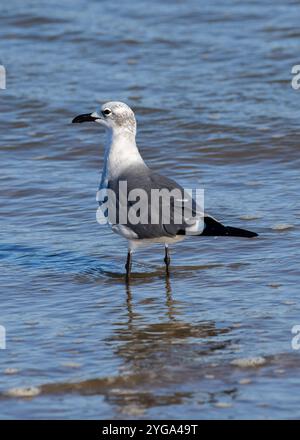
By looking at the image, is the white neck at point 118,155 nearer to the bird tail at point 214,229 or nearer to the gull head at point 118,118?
the gull head at point 118,118

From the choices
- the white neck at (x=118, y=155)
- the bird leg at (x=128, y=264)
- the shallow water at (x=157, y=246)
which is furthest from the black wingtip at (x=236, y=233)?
the white neck at (x=118, y=155)

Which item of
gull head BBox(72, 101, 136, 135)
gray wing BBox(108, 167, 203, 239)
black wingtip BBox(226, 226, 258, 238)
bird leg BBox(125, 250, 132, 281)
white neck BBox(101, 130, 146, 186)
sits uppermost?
gull head BBox(72, 101, 136, 135)

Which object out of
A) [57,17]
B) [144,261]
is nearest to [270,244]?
[144,261]

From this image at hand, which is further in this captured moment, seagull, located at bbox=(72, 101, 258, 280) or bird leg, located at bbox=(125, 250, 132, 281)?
bird leg, located at bbox=(125, 250, 132, 281)

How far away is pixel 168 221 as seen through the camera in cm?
660

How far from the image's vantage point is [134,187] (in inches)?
270

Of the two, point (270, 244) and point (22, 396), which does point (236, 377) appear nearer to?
point (22, 396)

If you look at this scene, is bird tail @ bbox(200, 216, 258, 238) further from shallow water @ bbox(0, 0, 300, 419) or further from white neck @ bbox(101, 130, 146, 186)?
white neck @ bbox(101, 130, 146, 186)

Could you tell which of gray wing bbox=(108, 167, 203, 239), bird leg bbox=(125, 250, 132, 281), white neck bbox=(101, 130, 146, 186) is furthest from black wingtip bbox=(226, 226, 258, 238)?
white neck bbox=(101, 130, 146, 186)

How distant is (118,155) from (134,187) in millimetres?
592

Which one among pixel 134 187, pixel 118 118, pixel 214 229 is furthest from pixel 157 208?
pixel 118 118

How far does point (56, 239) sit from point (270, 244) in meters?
1.70

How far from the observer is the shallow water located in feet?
17.5

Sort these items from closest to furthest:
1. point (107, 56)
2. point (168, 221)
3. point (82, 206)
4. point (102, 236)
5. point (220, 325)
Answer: point (220, 325), point (168, 221), point (102, 236), point (82, 206), point (107, 56)
